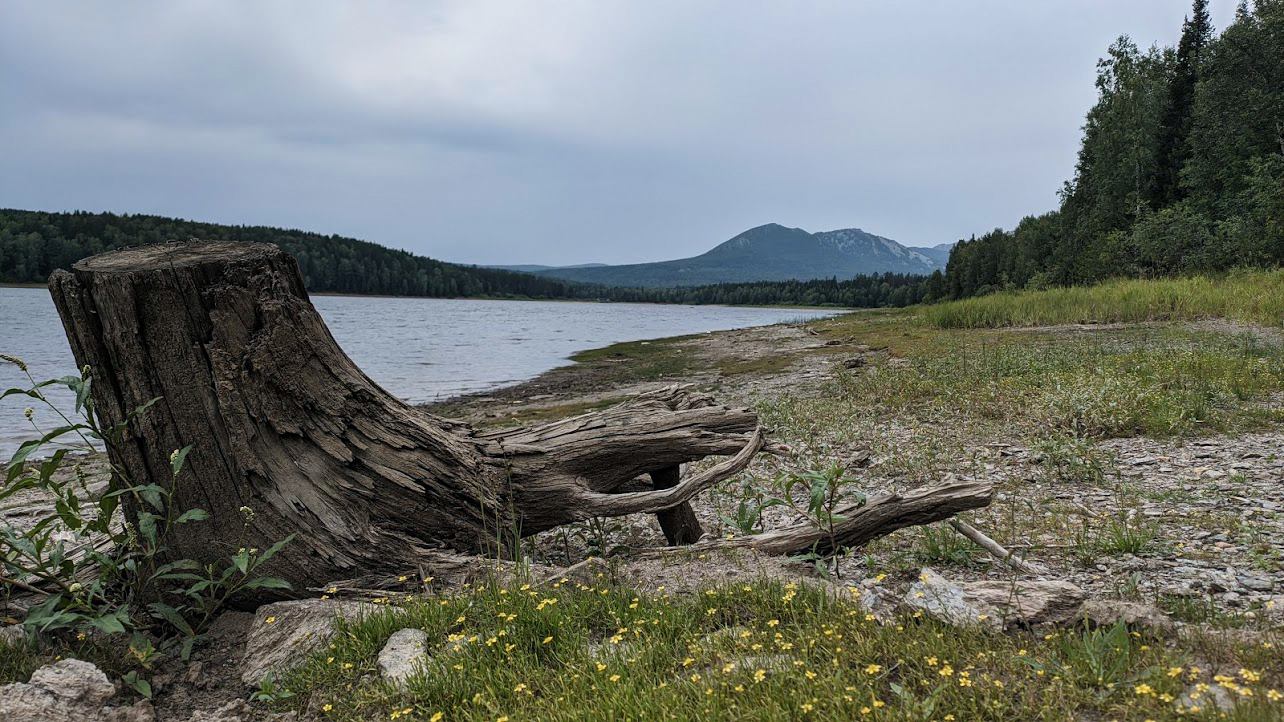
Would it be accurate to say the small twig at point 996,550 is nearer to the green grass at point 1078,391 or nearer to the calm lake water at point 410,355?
the green grass at point 1078,391

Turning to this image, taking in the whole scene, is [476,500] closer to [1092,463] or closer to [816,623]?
[816,623]

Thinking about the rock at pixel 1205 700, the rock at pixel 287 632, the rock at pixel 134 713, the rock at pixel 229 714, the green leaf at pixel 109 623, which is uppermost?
the rock at pixel 1205 700

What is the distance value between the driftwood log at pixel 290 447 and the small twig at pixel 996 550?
413mm

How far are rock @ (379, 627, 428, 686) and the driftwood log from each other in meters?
0.89

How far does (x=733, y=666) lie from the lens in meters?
3.17

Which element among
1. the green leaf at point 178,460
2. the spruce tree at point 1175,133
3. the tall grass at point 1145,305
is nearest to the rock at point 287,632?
the green leaf at point 178,460

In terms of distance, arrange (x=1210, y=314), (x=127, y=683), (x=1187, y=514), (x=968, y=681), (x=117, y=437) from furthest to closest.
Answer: (x=1210, y=314) < (x=1187, y=514) < (x=117, y=437) < (x=127, y=683) < (x=968, y=681)

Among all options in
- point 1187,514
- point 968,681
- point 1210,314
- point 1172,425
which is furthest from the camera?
point 1210,314

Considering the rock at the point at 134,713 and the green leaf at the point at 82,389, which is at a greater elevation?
the green leaf at the point at 82,389

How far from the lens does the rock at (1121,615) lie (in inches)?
134

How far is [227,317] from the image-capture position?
4574 mm

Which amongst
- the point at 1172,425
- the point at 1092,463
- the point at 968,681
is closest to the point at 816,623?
the point at 968,681

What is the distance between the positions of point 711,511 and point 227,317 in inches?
210

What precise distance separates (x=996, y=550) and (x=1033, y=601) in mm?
1434
